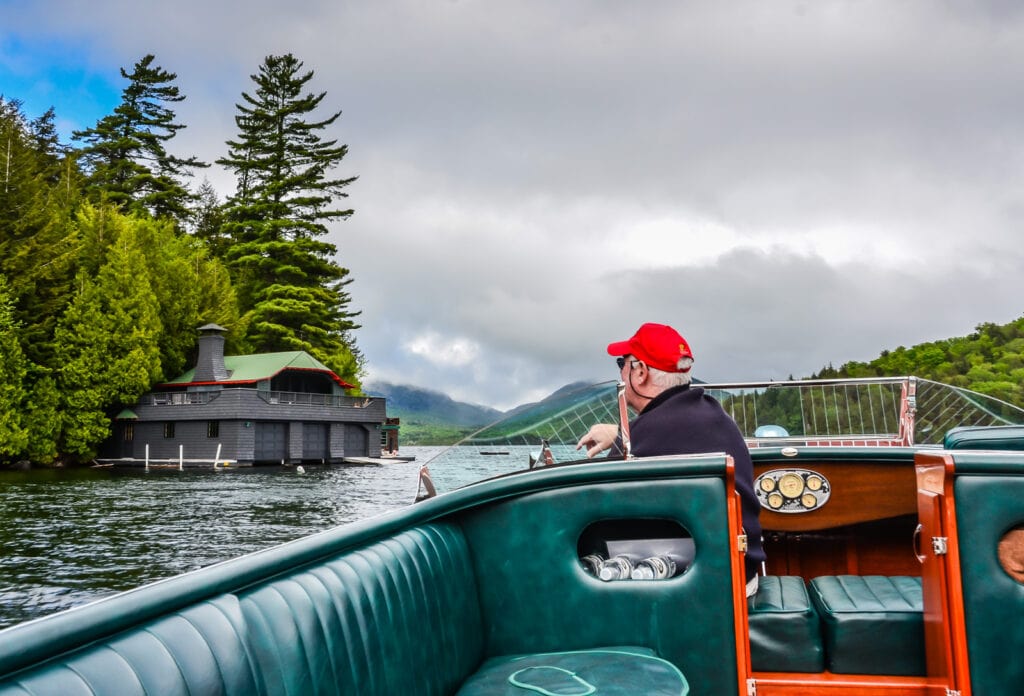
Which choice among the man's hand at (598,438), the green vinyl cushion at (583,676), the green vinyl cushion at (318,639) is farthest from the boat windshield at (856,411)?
the green vinyl cushion at (318,639)

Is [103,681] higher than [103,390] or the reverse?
the reverse

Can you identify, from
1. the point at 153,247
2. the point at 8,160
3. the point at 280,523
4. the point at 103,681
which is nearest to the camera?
the point at 103,681

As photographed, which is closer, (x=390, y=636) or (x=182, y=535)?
(x=390, y=636)

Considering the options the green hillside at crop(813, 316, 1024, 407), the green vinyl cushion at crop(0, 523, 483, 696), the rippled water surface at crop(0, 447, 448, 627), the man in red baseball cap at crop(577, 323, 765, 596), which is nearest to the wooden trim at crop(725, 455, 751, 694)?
the man in red baseball cap at crop(577, 323, 765, 596)

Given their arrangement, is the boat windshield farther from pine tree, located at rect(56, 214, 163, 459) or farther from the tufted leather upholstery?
pine tree, located at rect(56, 214, 163, 459)

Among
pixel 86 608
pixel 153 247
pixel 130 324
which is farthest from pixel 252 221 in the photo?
pixel 86 608

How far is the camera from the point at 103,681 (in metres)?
1.17

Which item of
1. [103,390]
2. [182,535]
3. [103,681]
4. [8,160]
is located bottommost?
[182,535]

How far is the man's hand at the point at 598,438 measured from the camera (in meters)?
3.09

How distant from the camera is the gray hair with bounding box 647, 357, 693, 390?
9.82ft

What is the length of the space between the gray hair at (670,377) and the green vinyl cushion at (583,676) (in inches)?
36.9

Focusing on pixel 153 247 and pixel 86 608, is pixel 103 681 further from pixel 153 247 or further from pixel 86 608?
pixel 153 247

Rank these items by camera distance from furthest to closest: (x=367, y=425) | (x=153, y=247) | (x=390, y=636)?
(x=367, y=425) < (x=153, y=247) < (x=390, y=636)

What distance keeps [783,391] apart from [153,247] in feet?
151
